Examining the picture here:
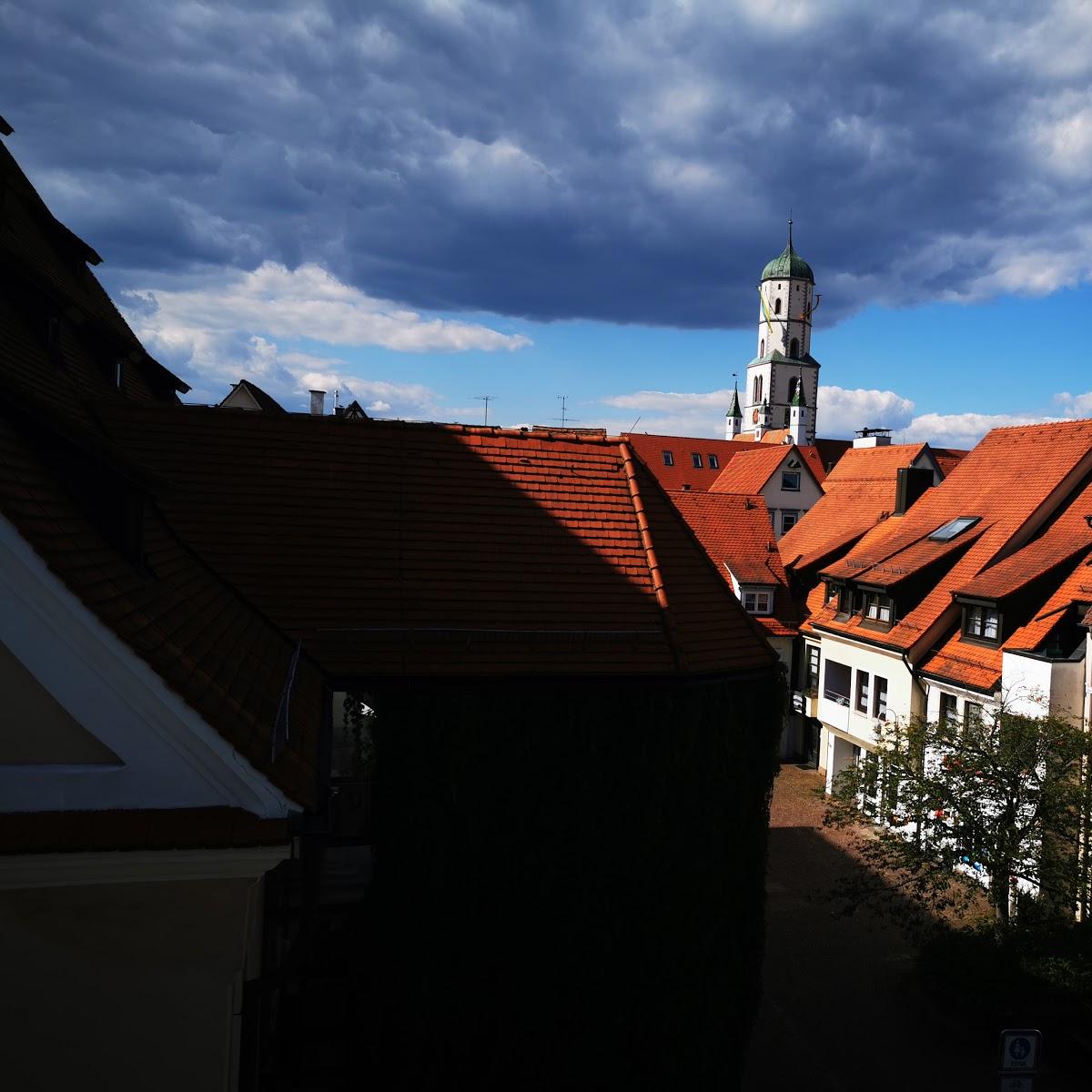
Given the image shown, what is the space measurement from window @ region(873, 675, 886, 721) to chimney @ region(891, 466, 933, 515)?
7.95 m

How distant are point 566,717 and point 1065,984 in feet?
36.8

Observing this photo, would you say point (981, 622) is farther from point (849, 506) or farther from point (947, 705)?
point (849, 506)

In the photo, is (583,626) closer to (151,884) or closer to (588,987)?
(588,987)

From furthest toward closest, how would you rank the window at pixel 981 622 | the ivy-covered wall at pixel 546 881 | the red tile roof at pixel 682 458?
1. the red tile roof at pixel 682 458
2. the window at pixel 981 622
3. the ivy-covered wall at pixel 546 881

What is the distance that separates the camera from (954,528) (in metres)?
27.0

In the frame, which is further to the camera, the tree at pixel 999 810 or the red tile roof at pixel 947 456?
the red tile roof at pixel 947 456

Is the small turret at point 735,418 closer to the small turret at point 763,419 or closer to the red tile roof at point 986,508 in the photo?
the small turret at point 763,419

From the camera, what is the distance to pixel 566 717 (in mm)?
11344

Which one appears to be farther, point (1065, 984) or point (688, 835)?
point (1065, 984)

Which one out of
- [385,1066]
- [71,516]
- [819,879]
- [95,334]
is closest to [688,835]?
[385,1066]

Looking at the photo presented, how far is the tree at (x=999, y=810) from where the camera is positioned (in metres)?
16.8

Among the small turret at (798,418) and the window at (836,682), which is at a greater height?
the small turret at (798,418)

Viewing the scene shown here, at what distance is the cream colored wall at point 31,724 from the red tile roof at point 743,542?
92.7 ft

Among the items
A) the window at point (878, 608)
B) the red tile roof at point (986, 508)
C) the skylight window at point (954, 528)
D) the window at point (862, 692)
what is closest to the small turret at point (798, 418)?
the red tile roof at point (986, 508)
